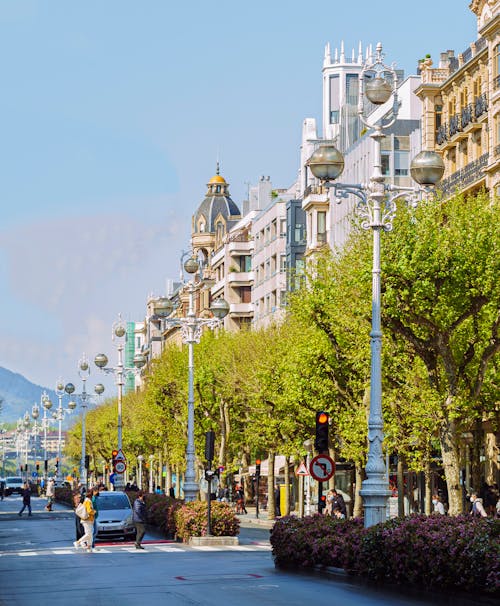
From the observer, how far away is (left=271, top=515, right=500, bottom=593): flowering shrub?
20453 millimetres

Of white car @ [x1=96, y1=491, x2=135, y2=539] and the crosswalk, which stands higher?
white car @ [x1=96, y1=491, x2=135, y2=539]

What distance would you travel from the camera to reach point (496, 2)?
6344 centimetres

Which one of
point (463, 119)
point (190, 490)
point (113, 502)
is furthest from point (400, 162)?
point (113, 502)

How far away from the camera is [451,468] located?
117 ft

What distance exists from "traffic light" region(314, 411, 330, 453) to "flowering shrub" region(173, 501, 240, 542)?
11638mm

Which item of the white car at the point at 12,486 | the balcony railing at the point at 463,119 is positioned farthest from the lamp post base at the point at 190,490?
the white car at the point at 12,486

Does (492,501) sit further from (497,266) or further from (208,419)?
(208,419)

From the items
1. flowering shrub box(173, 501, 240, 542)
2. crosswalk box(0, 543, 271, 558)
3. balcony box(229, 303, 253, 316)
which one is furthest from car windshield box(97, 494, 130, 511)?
balcony box(229, 303, 253, 316)

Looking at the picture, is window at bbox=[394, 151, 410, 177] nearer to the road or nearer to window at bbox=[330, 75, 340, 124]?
window at bbox=[330, 75, 340, 124]

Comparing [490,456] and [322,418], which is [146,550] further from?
[490,456]

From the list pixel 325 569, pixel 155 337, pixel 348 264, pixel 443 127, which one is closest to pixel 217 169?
pixel 155 337

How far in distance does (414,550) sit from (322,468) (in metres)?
6.75

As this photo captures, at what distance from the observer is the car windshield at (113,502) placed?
46.4 meters

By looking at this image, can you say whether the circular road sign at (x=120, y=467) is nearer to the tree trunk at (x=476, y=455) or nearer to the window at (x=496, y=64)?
the tree trunk at (x=476, y=455)
